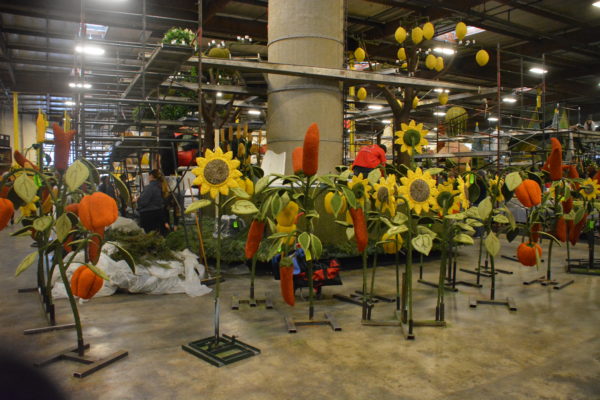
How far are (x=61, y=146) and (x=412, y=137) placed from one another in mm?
2432

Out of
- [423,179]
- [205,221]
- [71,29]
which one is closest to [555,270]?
[423,179]

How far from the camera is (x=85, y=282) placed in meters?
2.67

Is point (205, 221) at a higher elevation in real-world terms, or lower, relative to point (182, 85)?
lower

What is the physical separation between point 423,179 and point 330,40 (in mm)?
3392

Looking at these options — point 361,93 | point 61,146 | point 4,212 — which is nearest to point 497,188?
point 61,146

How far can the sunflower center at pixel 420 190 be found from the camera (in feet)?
11.3

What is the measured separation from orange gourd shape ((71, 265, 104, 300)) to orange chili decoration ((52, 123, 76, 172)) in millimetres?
664

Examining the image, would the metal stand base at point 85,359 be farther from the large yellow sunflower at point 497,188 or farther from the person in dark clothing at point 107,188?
the person in dark clothing at point 107,188

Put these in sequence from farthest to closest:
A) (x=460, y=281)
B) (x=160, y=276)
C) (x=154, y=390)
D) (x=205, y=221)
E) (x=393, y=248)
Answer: (x=205, y=221) → (x=460, y=281) → (x=160, y=276) → (x=393, y=248) → (x=154, y=390)

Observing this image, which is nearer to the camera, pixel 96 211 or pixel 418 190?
pixel 96 211

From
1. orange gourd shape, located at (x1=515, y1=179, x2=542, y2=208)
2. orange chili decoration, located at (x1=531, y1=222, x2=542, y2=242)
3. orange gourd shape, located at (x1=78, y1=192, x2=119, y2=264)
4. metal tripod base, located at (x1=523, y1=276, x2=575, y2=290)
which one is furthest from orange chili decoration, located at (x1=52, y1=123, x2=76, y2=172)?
metal tripod base, located at (x1=523, y1=276, x2=575, y2=290)

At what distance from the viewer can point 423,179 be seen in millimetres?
3449

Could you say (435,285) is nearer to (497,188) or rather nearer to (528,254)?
(528,254)

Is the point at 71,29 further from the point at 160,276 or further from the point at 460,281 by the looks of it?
the point at 460,281
